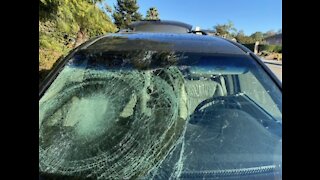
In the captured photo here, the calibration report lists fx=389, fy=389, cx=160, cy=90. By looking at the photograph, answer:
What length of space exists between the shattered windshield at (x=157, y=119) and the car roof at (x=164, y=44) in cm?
6

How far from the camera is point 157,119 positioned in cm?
211

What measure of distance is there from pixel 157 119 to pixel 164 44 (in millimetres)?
555

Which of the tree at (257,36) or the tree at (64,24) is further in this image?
the tree at (257,36)

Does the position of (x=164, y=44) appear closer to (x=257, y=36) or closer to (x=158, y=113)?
(x=158, y=113)

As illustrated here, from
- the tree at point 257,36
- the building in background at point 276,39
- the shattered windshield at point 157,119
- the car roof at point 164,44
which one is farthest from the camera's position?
the tree at point 257,36

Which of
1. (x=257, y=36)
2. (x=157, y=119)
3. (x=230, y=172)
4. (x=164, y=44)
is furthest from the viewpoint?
(x=257, y=36)

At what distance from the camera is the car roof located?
2.39 metres

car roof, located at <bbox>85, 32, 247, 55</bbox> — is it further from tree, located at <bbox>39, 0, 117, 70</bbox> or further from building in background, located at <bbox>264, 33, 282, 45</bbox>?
tree, located at <bbox>39, 0, 117, 70</bbox>

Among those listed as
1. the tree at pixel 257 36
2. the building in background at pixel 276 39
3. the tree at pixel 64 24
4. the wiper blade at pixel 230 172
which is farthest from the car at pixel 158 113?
the tree at pixel 257 36

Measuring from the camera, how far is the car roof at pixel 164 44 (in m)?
2.39

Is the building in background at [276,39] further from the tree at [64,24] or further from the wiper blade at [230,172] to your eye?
the tree at [64,24]

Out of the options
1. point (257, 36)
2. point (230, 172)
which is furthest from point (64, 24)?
point (257, 36)

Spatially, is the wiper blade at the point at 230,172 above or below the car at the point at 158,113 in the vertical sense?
below
